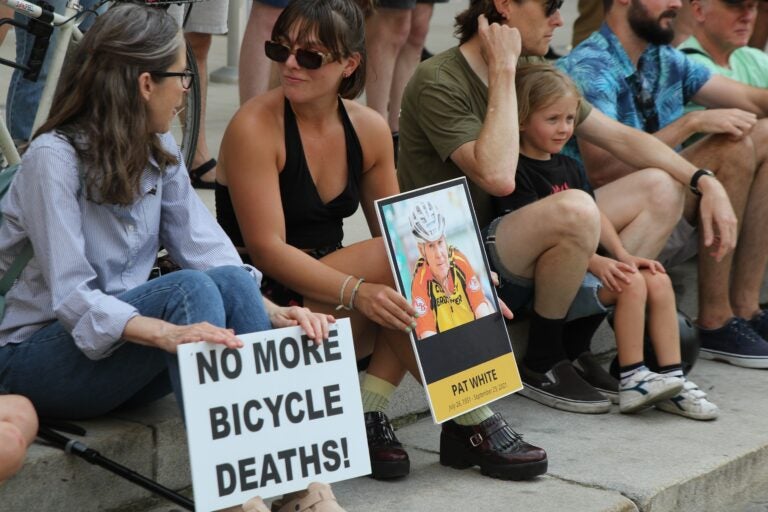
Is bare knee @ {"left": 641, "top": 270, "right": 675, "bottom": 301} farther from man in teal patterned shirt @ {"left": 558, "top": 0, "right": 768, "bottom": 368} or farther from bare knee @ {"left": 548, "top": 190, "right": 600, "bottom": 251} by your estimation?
man in teal patterned shirt @ {"left": 558, "top": 0, "right": 768, "bottom": 368}

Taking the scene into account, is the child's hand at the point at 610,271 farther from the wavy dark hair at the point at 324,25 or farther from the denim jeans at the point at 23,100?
the denim jeans at the point at 23,100

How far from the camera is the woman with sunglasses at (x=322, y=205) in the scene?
374cm

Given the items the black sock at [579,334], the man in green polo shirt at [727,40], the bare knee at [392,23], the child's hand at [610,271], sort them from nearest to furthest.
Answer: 1. the child's hand at [610,271]
2. the black sock at [579,334]
3. the man in green polo shirt at [727,40]
4. the bare knee at [392,23]

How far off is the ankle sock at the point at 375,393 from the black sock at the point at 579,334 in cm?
104

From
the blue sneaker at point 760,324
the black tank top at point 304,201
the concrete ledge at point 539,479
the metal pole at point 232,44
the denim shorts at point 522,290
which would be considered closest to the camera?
the concrete ledge at point 539,479

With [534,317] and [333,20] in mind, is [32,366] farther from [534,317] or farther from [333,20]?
[534,317]

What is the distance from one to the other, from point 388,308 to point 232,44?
5.23 m

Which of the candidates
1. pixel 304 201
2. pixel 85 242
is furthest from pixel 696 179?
pixel 85 242

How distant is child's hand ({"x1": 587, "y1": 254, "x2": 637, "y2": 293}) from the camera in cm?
439

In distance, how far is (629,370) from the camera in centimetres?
442

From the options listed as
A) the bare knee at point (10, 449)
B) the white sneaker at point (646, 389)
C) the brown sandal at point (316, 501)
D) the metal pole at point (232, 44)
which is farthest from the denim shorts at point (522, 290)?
the metal pole at point (232, 44)

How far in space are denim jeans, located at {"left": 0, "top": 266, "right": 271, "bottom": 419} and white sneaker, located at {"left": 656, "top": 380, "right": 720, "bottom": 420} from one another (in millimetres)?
1778

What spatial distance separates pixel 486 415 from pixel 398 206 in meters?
0.66


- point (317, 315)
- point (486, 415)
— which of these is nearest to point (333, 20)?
point (317, 315)
